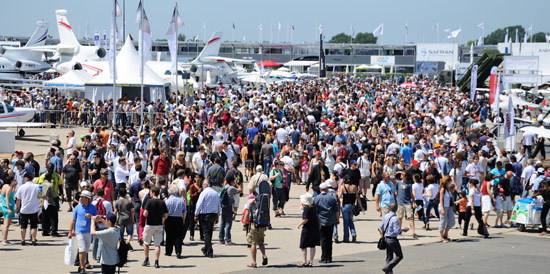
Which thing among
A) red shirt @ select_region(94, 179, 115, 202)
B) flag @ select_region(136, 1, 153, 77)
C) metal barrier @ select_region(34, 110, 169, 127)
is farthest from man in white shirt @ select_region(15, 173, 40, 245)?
metal barrier @ select_region(34, 110, 169, 127)

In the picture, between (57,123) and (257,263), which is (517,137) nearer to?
(257,263)

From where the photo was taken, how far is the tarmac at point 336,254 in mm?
11602

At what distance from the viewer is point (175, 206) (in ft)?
39.1

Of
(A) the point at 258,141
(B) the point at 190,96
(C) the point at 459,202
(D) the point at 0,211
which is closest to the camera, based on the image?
(D) the point at 0,211

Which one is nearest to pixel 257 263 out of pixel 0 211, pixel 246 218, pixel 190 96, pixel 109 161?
pixel 246 218

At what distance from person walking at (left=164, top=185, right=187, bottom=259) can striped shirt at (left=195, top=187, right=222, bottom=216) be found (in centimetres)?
46

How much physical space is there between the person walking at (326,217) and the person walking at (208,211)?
1.70 m

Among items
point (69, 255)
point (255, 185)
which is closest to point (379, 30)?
point (255, 185)

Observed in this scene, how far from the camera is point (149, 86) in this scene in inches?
1500

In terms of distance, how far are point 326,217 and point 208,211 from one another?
2.00m

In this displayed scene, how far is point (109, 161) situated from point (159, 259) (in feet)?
19.9

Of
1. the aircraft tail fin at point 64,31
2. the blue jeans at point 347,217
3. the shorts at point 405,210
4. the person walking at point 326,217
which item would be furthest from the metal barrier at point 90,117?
the aircraft tail fin at point 64,31

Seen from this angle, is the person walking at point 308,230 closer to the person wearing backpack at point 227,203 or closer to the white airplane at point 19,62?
the person wearing backpack at point 227,203

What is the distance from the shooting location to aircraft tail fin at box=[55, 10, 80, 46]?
2657 inches
